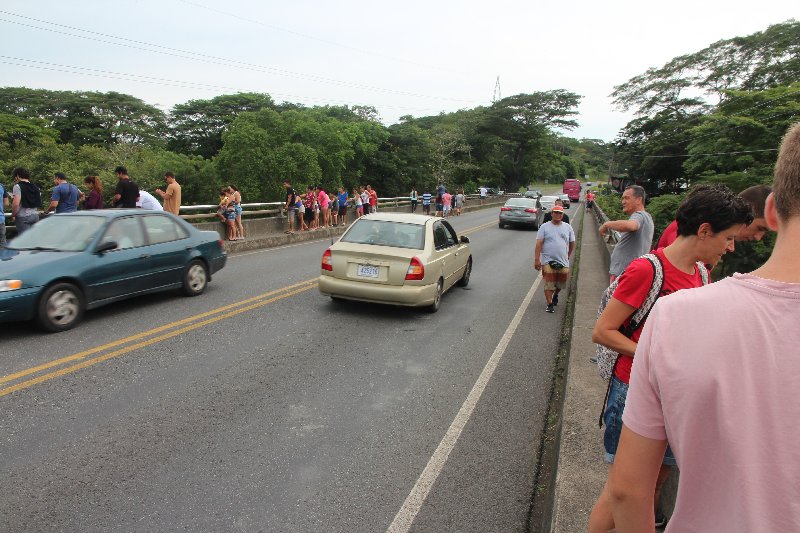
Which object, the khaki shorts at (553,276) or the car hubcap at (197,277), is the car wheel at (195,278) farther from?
the khaki shorts at (553,276)

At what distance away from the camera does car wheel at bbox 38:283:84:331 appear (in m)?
6.14

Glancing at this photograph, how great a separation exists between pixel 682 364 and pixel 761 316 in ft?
0.60

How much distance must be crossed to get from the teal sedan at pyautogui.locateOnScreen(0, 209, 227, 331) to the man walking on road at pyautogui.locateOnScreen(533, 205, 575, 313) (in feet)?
18.7

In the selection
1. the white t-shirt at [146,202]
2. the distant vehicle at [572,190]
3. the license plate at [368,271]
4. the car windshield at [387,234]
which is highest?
the white t-shirt at [146,202]

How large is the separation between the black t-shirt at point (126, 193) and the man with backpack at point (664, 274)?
417 inches

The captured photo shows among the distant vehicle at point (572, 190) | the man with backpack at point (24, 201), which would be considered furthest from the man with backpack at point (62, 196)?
the distant vehicle at point (572, 190)

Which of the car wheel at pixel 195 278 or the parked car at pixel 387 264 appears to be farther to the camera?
the car wheel at pixel 195 278

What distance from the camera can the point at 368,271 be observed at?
7.68 metres

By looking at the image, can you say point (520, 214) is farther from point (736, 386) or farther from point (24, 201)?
point (736, 386)

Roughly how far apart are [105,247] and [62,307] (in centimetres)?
99

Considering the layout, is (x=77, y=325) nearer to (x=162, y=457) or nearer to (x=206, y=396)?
(x=206, y=396)

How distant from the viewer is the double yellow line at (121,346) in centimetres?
483

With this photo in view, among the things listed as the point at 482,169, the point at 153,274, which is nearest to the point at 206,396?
the point at 153,274

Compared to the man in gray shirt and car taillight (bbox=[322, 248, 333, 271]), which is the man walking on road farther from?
car taillight (bbox=[322, 248, 333, 271])
